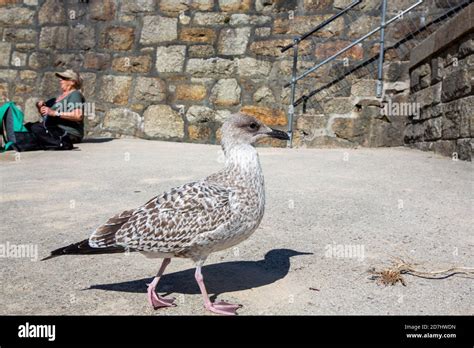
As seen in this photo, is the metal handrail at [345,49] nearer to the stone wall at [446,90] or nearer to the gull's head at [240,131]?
the stone wall at [446,90]

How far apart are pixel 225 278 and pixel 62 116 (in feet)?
19.8

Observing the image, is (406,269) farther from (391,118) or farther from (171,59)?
(171,59)

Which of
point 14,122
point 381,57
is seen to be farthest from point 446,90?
point 14,122

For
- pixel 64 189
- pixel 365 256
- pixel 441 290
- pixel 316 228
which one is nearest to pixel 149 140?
pixel 64 189

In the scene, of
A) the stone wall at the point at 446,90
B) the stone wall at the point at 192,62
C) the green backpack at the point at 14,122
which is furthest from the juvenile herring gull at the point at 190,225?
the green backpack at the point at 14,122

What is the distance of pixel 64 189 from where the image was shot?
518 cm

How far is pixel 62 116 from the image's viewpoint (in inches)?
311

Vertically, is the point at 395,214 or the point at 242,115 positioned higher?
the point at 242,115

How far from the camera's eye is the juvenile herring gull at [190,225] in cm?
238

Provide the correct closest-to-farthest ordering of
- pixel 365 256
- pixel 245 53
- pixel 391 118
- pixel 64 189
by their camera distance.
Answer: pixel 365 256 → pixel 64 189 → pixel 391 118 → pixel 245 53

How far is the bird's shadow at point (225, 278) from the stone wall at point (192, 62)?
561 centimetres

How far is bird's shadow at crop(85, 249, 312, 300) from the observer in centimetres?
271

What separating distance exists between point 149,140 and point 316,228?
6248 mm

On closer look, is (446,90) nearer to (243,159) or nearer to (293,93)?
(293,93)
